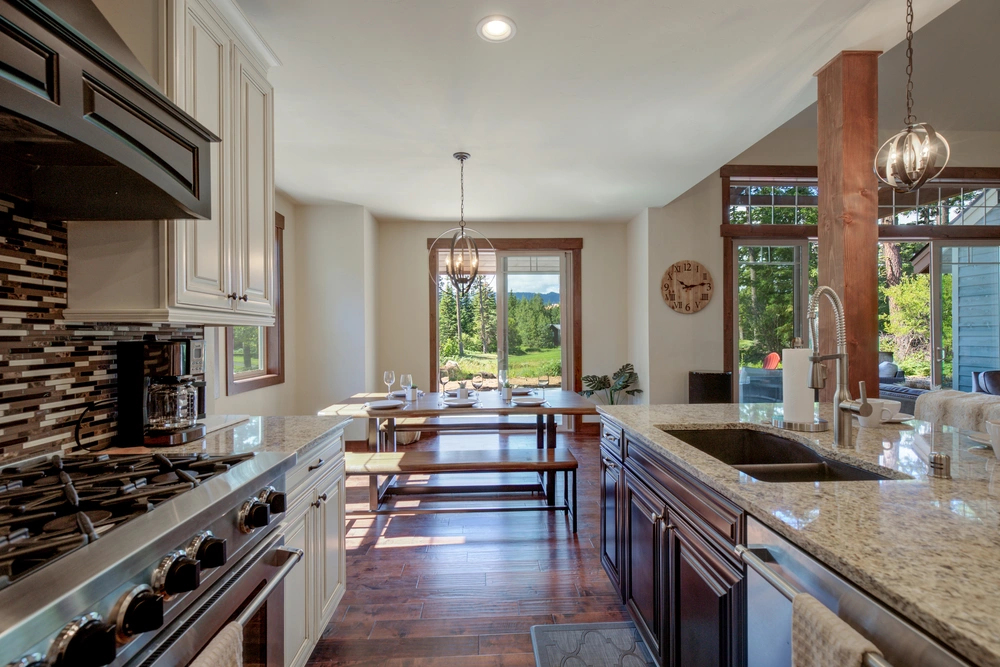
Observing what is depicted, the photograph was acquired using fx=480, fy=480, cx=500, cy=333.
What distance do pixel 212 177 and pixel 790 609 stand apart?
211 centimetres

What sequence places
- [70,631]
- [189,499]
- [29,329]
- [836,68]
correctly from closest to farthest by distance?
1. [70,631]
2. [189,499]
3. [29,329]
4. [836,68]

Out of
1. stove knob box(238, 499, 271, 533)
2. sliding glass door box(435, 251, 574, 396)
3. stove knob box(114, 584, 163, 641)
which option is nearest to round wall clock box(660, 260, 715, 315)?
sliding glass door box(435, 251, 574, 396)

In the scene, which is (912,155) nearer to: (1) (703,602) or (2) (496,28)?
(2) (496,28)

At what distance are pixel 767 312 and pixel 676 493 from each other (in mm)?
4803

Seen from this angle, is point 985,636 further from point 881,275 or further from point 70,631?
point 881,275

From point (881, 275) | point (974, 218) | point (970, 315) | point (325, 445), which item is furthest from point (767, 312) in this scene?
point (325, 445)

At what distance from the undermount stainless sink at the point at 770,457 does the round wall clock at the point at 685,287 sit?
381cm

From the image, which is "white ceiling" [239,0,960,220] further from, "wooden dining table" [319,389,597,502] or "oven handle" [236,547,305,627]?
"oven handle" [236,547,305,627]

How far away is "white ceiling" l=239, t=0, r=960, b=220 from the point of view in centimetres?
214

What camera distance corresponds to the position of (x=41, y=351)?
4.80 ft

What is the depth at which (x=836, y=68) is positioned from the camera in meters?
2.50

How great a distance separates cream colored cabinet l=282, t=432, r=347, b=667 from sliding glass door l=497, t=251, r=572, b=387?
4.23 metres

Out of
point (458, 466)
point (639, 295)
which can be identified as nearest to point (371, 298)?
point (458, 466)

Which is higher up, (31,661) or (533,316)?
(533,316)
